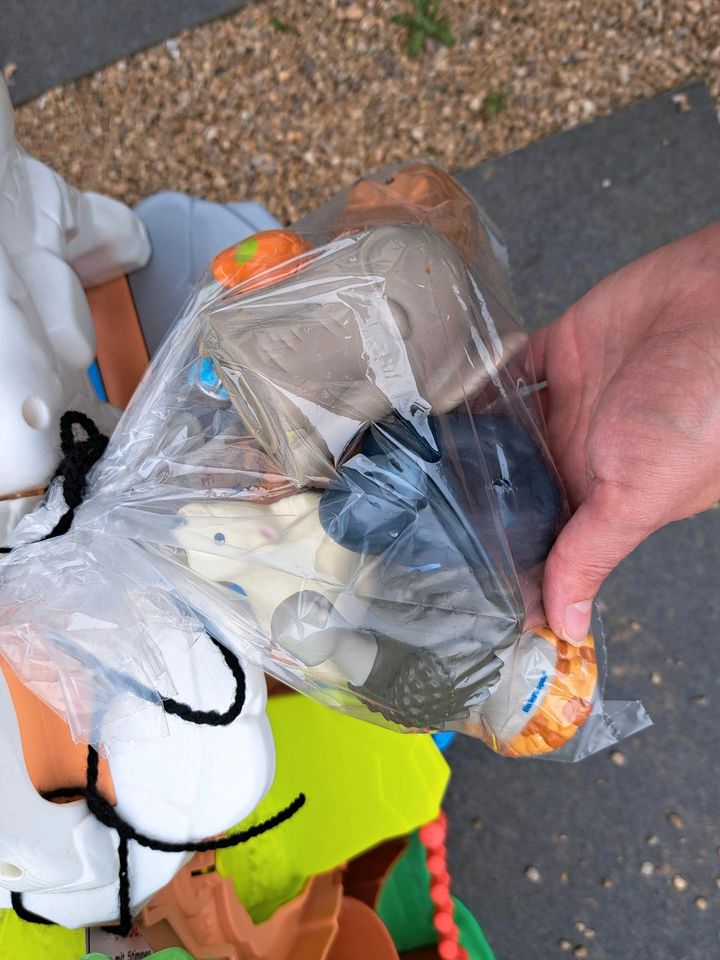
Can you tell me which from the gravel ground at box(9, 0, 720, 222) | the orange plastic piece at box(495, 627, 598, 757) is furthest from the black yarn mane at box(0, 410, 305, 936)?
the gravel ground at box(9, 0, 720, 222)

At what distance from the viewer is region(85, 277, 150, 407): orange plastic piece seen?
3.25 feet

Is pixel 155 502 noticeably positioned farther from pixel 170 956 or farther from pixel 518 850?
pixel 518 850

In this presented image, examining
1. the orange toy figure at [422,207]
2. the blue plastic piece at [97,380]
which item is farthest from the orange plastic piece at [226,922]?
the orange toy figure at [422,207]

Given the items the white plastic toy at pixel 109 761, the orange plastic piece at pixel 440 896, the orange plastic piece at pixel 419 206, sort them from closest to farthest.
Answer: the white plastic toy at pixel 109 761 → the orange plastic piece at pixel 419 206 → the orange plastic piece at pixel 440 896

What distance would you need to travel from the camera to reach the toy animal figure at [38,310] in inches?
25.6

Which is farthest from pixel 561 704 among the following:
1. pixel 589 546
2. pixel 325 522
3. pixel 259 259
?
pixel 259 259

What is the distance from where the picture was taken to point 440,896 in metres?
0.91

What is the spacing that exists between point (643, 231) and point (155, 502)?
32.9 inches

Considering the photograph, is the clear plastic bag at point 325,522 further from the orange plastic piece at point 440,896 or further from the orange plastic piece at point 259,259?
the orange plastic piece at point 440,896

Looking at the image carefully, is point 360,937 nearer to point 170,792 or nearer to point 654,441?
point 170,792

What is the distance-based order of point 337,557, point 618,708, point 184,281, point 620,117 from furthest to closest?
point 620,117 < point 184,281 < point 618,708 < point 337,557

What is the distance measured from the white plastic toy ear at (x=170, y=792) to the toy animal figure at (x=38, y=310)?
18 cm

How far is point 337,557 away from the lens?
0.60 metres

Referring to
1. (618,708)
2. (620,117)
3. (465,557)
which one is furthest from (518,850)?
(620,117)
